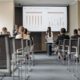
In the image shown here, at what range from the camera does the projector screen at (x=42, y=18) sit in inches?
636

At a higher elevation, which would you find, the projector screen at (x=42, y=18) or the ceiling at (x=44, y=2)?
the ceiling at (x=44, y=2)

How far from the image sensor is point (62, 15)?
53.4 feet

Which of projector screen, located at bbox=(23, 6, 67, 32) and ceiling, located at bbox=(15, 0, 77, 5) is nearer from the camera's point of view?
ceiling, located at bbox=(15, 0, 77, 5)

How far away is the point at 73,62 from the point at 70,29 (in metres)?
5.82

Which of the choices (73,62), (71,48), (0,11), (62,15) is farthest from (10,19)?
(71,48)

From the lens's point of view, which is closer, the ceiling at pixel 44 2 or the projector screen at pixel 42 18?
the ceiling at pixel 44 2

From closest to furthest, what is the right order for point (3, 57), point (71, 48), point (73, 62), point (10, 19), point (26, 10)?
point (3, 57), point (71, 48), point (73, 62), point (10, 19), point (26, 10)

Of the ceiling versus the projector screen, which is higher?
the ceiling

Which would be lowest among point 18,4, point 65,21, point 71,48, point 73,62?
point 73,62

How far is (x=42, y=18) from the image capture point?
1625 cm

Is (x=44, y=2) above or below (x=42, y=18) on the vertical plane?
above

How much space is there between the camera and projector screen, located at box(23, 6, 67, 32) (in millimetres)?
16156

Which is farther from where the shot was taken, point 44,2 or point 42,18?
point 42,18

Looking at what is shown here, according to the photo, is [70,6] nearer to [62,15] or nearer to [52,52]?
[62,15]
